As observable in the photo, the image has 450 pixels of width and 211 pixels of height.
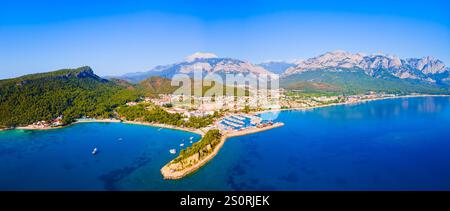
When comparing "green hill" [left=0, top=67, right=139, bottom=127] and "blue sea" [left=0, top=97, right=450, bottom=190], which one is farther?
"green hill" [left=0, top=67, right=139, bottom=127]

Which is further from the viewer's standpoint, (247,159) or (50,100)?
(50,100)

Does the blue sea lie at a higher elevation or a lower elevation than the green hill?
lower

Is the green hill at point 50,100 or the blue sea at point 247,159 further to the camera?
the green hill at point 50,100

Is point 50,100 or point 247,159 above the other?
point 50,100
